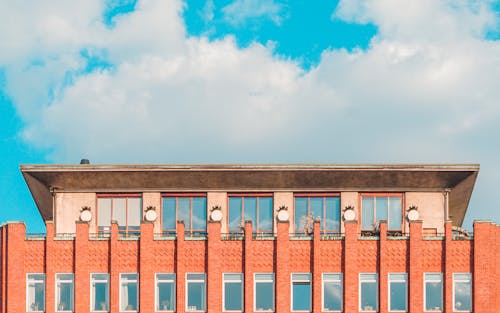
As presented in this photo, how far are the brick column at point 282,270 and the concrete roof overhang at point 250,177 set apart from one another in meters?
4.04

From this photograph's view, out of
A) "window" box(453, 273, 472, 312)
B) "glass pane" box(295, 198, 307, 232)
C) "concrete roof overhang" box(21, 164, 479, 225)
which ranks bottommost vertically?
"window" box(453, 273, 472, 312)

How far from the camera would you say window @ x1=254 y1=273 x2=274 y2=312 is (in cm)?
7638

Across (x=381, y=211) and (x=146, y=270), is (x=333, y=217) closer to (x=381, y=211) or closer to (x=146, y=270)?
(x=381, y=211)

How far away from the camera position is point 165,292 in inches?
3019

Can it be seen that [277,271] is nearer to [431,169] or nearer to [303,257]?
[303,257]

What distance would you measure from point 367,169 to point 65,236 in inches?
698

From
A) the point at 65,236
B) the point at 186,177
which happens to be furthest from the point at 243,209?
the point at 65,236

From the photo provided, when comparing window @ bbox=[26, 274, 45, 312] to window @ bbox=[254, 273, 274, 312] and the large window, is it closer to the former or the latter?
the large window

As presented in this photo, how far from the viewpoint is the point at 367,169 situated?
78.1 m

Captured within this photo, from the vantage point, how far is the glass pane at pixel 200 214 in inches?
3159

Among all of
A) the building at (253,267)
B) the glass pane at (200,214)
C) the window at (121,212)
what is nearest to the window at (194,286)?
the building at (253,267)

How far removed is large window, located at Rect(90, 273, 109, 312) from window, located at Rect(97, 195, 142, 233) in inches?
180

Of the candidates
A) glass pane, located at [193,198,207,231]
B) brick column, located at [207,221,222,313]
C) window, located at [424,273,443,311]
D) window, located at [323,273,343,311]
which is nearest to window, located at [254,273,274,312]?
brick column, located at [207,221,222,313]

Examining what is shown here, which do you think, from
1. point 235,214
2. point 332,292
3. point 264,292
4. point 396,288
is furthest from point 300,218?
point 396,288
